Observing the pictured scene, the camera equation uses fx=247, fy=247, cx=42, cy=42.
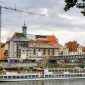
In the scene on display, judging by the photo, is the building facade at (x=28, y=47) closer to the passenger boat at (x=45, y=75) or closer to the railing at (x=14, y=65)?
the railing at (x=14, y=65)

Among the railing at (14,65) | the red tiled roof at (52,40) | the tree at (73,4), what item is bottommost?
the railing at (14,65)

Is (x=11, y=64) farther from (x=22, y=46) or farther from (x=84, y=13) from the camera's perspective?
(x=84, y=13)

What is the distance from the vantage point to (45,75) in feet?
268

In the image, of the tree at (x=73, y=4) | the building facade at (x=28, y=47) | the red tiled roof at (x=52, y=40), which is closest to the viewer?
the tree at (x=73, y=4)

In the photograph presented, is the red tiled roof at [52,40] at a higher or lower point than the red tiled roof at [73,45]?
higher

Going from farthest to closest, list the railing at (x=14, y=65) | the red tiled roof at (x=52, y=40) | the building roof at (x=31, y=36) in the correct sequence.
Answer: the red tiled roof at (x=52, y=40), the building roof at (x=31, y=36), the railing at (x=14, y=65)

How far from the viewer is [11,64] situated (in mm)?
108562

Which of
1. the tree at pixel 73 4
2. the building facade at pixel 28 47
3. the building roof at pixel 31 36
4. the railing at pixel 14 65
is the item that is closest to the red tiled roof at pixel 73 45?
the building facade at pixel 28 47

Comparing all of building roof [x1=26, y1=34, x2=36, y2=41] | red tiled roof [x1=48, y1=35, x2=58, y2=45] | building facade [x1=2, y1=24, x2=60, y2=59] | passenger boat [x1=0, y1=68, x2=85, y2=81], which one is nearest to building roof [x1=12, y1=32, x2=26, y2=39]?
building facade [x1=2, y1=24, x2=60, y2=59]

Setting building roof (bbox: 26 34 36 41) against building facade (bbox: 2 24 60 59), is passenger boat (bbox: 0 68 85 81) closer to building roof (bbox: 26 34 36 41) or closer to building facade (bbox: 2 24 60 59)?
building facade (bbox: 2 24 60 59)

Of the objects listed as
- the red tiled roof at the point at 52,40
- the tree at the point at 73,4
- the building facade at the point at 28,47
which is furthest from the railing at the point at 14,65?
the tree at the point at 73,4

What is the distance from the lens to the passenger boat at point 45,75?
7750 centimetres

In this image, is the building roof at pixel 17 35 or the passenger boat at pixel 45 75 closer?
the passenger boat at pixel 45 75

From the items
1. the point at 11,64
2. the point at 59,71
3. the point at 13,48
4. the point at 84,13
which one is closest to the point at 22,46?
the point at 13,48
